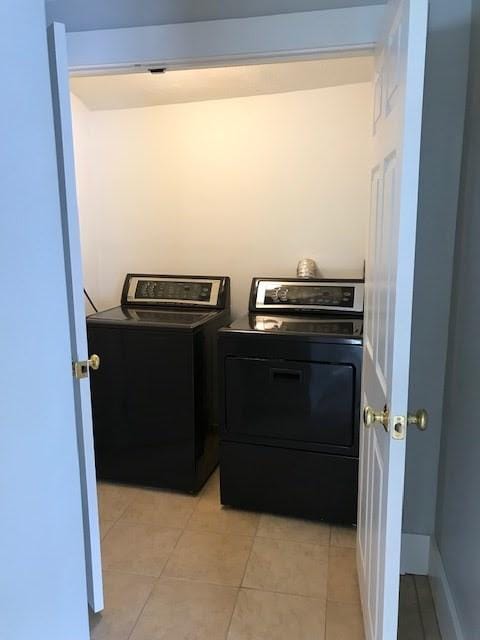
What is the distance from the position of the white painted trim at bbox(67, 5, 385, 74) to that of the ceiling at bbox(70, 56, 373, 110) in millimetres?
727

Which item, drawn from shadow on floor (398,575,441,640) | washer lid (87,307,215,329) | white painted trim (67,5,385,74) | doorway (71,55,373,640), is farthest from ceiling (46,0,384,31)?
shadow on floor (398,575,441,640)

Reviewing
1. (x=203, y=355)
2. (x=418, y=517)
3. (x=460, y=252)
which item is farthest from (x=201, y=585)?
(x=460, y=252)

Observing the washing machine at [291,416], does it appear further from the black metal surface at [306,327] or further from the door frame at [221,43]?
the door frame at [221,43]

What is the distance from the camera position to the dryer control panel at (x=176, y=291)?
114 inches

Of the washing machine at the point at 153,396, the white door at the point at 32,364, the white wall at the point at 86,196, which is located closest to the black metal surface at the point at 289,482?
the washing machine at the point at 153,396

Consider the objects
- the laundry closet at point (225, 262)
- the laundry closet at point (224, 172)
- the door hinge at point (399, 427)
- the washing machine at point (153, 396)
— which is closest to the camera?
the door hinge at point (399, 427)

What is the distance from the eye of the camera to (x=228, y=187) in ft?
9.66

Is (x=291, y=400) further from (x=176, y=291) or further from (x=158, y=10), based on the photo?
(x=158, y=10)

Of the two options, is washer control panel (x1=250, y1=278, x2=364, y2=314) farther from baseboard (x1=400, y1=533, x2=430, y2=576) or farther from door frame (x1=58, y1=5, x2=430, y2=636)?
door frame (x1=58, y1=5, x2=430, y2=636)

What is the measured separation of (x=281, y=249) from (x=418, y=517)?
1619 mm

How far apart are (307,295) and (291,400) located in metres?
0.68

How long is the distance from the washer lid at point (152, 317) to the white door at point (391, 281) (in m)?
1.18

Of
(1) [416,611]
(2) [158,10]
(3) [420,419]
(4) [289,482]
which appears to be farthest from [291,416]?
(2) [158,10]

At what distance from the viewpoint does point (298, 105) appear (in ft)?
9.06
